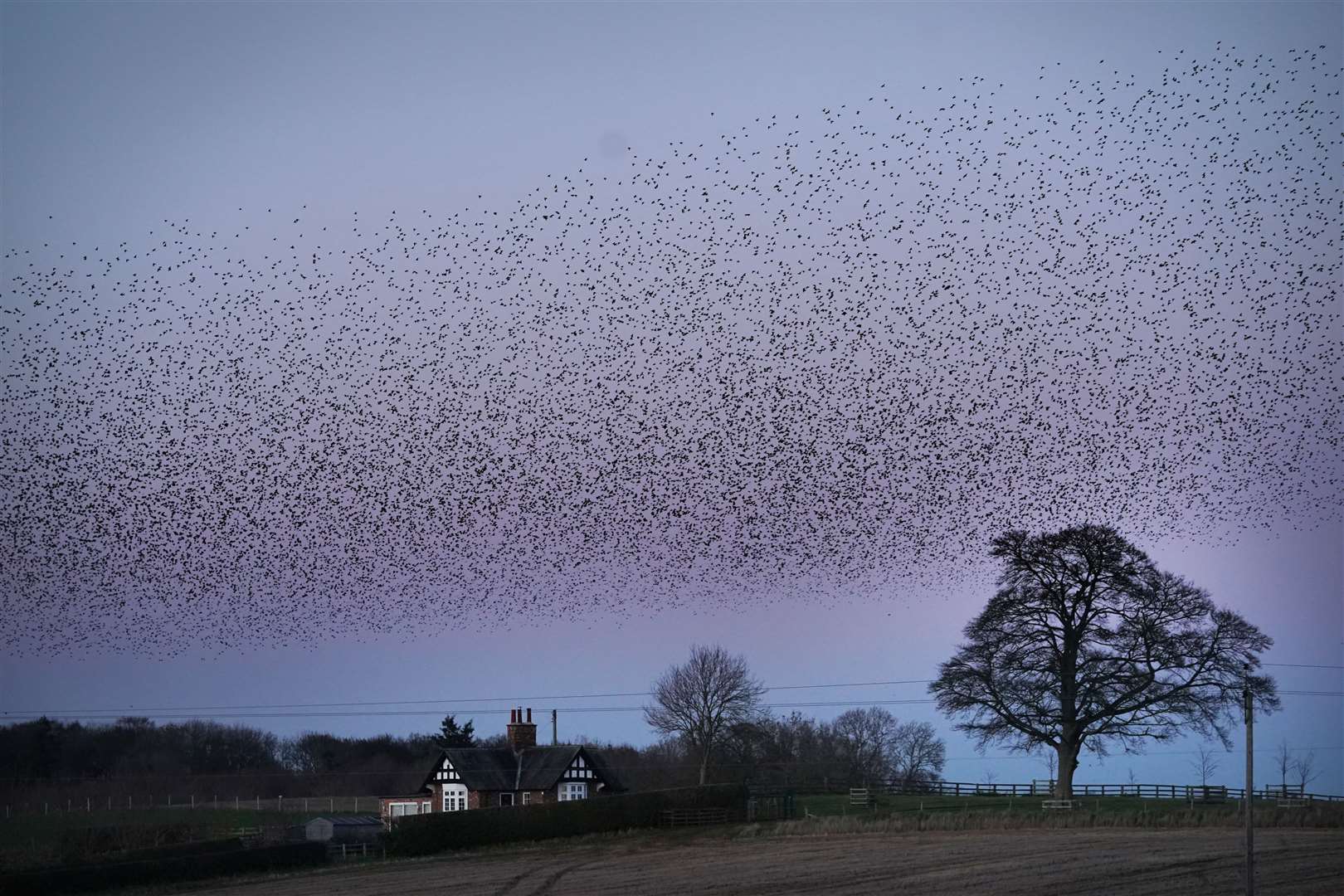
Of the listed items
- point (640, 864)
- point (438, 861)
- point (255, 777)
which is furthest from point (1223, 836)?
point (255, 777)

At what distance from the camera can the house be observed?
71.2 m

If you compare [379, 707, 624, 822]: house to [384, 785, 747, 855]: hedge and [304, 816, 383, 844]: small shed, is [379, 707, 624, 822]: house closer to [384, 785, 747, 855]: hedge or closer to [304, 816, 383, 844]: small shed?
[304, 816, 383, 844]: small shed

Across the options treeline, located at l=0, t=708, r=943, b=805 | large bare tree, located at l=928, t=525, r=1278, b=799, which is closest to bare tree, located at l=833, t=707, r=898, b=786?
treeline, located at l=0, t=708, r=943, b=805

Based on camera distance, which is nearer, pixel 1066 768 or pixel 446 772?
pixel 1066 768

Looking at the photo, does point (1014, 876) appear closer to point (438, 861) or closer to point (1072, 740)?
point (1072, 740)

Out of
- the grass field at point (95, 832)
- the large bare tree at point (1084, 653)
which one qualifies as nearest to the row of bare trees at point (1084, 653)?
the large bare tree at point (1084, 653)

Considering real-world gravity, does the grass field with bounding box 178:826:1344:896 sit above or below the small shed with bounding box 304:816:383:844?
A: above

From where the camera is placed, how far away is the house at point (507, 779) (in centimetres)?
7125

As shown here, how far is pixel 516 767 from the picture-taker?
7419 centimetres

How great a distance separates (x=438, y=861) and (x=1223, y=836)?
3009 centimetres

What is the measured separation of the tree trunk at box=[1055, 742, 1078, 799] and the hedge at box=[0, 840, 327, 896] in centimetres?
3152

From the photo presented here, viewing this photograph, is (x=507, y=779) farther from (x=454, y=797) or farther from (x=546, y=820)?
(x=546, y=820)

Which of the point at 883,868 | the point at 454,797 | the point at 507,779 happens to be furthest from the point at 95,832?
the point at 883,868

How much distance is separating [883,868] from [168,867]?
2741cm
